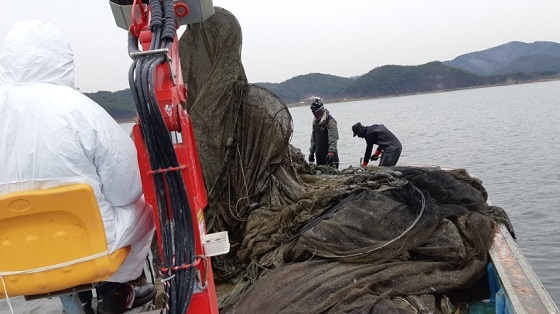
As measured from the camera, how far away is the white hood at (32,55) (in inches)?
78.5

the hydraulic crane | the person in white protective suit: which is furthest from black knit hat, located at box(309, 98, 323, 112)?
the person in white protective suit

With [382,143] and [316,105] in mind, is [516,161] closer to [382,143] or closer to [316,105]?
[382,143]

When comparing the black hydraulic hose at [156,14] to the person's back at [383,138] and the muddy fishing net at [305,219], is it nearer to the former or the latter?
the muddy fishing net at [305,219]

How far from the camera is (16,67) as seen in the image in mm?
1992

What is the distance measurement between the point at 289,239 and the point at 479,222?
156 cm

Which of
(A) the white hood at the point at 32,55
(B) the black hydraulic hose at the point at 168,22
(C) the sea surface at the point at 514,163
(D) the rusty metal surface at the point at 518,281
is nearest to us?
(A) the white hood at the point at 32,55

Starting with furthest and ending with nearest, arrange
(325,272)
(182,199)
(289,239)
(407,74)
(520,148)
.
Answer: (407,74) < (520,148) < (289,239) < (325,272) < (182,199)

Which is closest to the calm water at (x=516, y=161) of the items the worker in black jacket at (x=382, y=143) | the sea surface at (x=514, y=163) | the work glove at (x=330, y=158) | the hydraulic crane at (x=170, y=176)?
the sea surface at (x=514, y=163)

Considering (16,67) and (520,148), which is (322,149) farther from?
(520,148)

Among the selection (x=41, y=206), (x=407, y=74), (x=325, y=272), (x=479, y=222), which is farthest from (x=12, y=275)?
(x=407, y=74)

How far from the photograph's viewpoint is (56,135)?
6.24 feet

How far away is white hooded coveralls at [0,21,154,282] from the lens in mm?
1895

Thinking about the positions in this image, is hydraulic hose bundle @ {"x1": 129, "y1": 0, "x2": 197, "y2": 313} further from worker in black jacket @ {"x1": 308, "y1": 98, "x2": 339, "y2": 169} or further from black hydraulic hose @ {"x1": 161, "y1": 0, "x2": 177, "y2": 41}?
worker in black jacket @ {"x1": 308, "y1": 98, "x2": 339, "y2": 169}

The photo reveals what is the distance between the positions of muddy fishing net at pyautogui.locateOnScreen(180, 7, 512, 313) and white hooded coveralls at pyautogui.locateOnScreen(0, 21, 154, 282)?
1.52 metres
